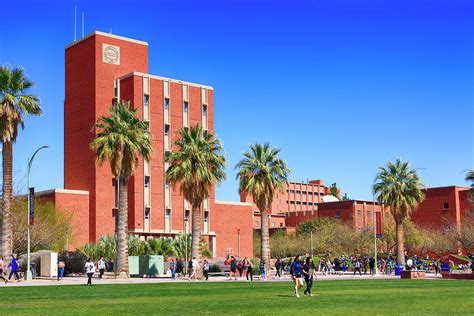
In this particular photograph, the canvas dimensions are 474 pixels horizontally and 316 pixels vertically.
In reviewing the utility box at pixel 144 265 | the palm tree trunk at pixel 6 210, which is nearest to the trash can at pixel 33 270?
the palm tree trunk at pixel 6 210

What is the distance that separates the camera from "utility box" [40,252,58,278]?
54.3m

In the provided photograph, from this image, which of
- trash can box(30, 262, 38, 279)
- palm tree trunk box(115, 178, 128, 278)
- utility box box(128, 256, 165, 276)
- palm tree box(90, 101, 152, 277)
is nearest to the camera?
palm tree trunk box(115, 178, 128, 278)

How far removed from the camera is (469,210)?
357 ft

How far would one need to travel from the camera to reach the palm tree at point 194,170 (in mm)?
53656

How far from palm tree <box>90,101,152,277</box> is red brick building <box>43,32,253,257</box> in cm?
2802

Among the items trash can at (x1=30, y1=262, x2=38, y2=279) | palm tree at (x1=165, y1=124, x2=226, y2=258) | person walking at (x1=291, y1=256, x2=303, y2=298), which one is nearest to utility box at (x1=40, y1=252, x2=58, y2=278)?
trash can at (x1=30, y1=262, x2=38, y2=279)

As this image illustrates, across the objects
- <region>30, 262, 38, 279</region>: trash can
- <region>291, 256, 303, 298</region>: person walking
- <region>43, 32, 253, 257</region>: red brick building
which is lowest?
<region>30, 262, 38, 279</region>: trash can

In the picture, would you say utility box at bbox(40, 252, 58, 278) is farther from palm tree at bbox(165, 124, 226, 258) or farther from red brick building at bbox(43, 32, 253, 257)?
red brick building at bbox(43, 32, 253, 257)

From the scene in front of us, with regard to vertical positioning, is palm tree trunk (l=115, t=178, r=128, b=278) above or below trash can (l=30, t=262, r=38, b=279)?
above

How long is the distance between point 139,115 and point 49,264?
30.6 metres

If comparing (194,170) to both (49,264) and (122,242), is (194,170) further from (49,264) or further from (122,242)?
(49,264)

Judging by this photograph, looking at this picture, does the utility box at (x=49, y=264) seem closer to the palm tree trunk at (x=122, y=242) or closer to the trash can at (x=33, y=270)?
the trash can at (x=33, y=270)

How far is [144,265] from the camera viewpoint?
191ft

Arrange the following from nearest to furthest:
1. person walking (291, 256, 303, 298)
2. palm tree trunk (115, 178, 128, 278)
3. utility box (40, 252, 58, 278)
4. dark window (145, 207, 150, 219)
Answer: person walking (291, 256, 303, 298) → palm tree trunk (115, 178, 128, 278) → utility box (40, 252, 58, 278) → dark window (145, 207, 150, 219)
